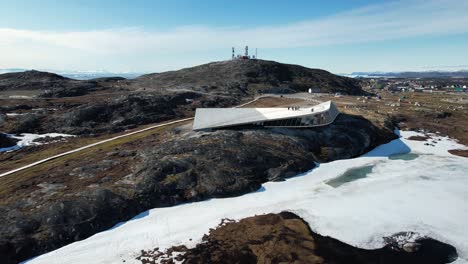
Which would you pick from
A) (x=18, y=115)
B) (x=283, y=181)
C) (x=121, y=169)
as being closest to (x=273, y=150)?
(x=283, y=181)

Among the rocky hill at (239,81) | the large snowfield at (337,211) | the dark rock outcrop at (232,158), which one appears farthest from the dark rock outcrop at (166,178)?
the rocky hill at (239,81)

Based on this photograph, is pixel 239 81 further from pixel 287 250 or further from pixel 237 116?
pixel 287 250

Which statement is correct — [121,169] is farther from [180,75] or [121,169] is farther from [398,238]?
[180,75]

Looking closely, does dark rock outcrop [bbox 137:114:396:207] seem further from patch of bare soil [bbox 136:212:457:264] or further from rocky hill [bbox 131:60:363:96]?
rocky hill [bbox 131:60:363:96]

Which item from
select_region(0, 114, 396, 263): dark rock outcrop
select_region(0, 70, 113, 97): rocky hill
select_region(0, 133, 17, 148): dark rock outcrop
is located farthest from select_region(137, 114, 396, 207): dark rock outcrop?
select_region(0, 70, 113, 97): rocky hill

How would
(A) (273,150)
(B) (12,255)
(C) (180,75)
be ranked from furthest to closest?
(C) (180,75) → (A) (273,150) → (B) (12,255)
